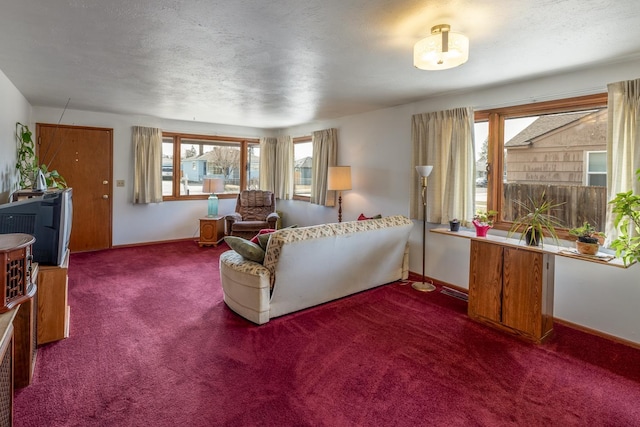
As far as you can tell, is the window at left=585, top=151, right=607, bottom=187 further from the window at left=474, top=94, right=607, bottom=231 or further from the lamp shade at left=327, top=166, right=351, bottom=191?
the lamp shade at left=327, top=166, right=351, bottom=191

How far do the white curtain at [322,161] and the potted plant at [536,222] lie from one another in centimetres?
292

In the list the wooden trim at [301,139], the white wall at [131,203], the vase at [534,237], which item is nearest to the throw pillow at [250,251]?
the vase at [534,237]

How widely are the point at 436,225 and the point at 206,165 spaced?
4.55 metres

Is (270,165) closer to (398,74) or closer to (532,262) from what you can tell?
(398,74)

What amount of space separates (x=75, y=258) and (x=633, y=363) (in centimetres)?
643

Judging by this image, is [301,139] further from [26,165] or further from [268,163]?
[26,165]

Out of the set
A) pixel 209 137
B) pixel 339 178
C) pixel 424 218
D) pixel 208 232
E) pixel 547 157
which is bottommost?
pixel 208 232

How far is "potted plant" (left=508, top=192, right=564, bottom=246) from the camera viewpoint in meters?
2.89

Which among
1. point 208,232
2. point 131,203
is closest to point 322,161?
point 208,232

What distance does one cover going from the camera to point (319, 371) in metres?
2.30

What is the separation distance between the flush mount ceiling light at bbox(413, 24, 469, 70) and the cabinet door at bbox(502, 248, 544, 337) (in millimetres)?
1641

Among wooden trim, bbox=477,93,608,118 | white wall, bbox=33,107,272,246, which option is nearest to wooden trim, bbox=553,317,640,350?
wooden trim, bbox=477,93,608,118

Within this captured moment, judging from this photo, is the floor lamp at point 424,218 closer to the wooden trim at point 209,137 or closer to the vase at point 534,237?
the vase at point 534,237

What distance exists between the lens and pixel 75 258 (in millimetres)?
5109
